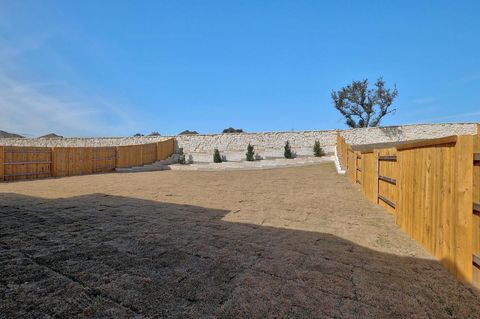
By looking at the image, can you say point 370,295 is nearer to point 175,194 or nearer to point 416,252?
point 416,252

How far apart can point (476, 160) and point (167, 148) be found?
875 inches

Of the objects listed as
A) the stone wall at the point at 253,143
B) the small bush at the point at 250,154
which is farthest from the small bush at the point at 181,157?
the small bush at the point at 250,154

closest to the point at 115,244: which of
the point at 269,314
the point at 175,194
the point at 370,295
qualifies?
the point at 269,314

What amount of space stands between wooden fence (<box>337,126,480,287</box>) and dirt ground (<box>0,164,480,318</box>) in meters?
0.20

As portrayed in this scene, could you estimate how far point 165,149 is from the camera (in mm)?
22688

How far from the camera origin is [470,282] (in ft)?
8.23

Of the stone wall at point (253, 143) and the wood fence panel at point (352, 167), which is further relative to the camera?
the stone wall at point (253, 143)

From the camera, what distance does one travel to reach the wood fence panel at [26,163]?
12.9 m

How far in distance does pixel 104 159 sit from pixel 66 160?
99.3 inches

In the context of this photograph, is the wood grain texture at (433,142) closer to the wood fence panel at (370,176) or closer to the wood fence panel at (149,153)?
the wood fence panel at (370,176)

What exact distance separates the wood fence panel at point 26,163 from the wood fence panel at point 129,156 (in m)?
4.48

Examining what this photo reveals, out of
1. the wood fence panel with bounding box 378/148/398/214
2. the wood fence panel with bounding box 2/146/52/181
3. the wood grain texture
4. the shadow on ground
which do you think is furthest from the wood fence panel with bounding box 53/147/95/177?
the wood grain texture

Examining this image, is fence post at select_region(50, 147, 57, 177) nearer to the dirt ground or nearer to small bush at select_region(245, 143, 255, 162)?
the dirt ground

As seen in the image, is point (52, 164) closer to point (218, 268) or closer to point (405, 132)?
point (218, 268)
